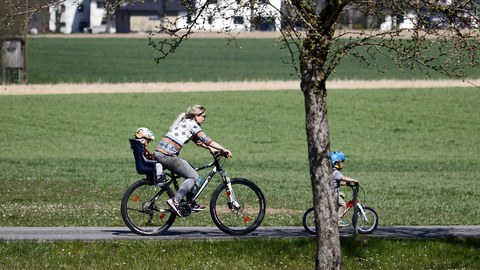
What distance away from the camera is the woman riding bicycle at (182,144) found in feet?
50.3

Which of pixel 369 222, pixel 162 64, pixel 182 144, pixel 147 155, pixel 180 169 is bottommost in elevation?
pixel 162 64

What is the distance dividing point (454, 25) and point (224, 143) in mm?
29180

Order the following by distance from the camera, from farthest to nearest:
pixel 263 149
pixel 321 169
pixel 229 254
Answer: pixel 263 149 < pixel 229 254 < pixel 321 169

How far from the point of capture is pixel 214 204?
51.3 feet

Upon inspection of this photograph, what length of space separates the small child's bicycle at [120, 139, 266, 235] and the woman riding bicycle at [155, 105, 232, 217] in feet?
0.56

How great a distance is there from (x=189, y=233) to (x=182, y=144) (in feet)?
4.64

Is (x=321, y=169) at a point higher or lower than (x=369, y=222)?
higher

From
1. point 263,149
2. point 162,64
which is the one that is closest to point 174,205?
point 263,149

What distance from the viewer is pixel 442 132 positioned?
142 feet

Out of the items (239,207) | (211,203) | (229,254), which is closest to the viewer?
(229,254)

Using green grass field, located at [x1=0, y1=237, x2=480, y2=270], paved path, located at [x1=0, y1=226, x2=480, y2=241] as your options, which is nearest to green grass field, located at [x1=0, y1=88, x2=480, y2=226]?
paved path, located at [x1=0, y1=226, x2=480, y2=241]

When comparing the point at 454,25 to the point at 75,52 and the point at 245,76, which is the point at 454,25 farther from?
the point at 75,52

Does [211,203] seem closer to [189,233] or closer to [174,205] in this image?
[174,205]

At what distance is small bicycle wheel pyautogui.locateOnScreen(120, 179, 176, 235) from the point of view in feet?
51.5
